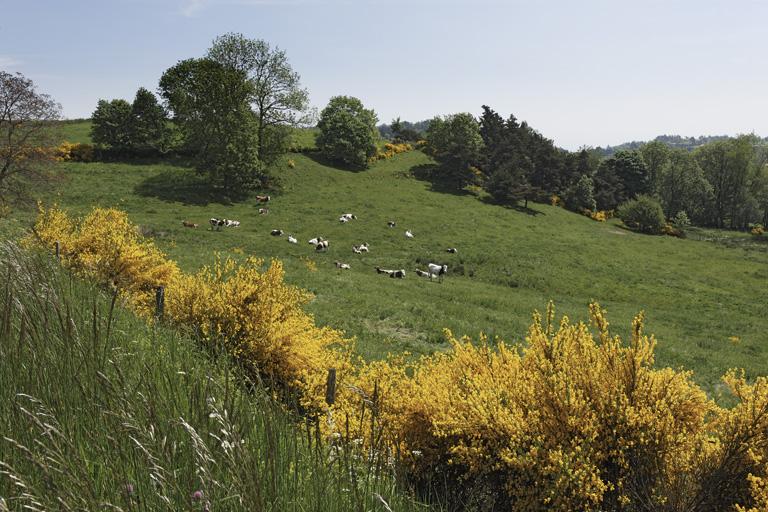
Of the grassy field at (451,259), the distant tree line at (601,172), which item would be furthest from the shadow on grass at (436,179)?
the grassy field at (451,259)

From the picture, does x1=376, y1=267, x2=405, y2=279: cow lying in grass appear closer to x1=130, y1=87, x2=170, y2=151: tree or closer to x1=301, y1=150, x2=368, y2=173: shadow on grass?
x1=301, y1=150, x2=368, y2=173: shadow on grass

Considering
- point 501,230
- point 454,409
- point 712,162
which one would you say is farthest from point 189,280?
point 712,162

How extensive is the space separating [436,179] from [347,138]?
50.4ft

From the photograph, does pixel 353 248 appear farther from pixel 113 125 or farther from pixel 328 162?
pixel 113 125

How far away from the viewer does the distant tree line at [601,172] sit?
226 ft

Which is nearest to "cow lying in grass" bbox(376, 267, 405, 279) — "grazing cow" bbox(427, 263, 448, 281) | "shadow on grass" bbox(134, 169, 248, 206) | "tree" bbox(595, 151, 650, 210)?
"grazing cow" bbox(427, 263, 448, 281)

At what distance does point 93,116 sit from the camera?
Answer: 171 ft

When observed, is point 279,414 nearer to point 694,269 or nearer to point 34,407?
point 34,407

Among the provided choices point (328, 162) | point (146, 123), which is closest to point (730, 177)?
point (328, 162)

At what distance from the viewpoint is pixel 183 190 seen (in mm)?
46562

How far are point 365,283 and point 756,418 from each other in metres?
22.5

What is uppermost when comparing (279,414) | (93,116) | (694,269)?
(93,116)

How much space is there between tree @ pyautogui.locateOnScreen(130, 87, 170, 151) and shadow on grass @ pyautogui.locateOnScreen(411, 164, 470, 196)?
35.9 m

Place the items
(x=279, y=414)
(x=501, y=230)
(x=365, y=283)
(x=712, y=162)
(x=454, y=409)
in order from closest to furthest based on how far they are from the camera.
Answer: (x=279, y=414)
(x=454, y=409)
(x=365, y=283)
(x=501, y=230)
(x=712, y=162)
